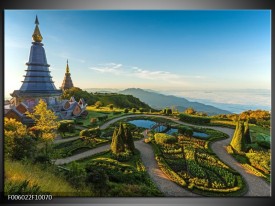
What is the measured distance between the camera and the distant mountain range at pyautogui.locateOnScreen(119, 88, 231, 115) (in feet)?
17.7

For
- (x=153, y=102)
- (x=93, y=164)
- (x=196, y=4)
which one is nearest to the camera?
(x=196, y=4)

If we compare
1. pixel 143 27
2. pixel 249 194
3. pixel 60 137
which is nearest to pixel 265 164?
pixel 249 194

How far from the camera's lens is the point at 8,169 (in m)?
4.91

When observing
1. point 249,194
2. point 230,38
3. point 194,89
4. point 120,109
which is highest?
point 230,38

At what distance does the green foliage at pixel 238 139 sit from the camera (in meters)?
5.26

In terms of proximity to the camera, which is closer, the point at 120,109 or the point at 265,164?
the point at 265,164

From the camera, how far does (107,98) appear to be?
17.9 feet

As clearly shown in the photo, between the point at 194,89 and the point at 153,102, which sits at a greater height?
the point at 194,89

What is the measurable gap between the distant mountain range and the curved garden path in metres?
0.43

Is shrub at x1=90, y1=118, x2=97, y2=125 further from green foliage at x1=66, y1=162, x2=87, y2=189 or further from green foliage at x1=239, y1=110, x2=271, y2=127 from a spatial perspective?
green foliage at x1=239, y1=110, x2=271, y2=127

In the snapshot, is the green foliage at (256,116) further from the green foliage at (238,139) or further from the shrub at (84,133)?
the shrub at (84,133)

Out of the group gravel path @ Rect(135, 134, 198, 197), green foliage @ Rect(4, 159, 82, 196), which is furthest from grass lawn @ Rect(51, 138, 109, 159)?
gravel path @ Rect(135, 134, 198, 197)

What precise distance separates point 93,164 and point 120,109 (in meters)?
1.83

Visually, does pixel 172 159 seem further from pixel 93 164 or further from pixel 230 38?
pixel 230 38
